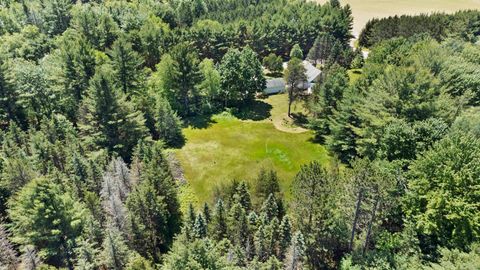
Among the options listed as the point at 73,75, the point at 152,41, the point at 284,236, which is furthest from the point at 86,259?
the point at 152,41

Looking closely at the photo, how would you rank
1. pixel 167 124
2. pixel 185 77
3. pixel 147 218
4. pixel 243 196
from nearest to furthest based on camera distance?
1. pixel 147 218
2. pixel 243 196
3. pixel 167 124
4. pixel 185 77

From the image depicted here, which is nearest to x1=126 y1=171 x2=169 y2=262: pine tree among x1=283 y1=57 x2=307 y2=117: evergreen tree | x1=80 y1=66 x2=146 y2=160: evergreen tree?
x1=80 y1=66 x2=146 y2=160: evergreen tree

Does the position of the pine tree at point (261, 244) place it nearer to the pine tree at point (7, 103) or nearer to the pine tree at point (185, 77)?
the pine tree at point (185, 77)

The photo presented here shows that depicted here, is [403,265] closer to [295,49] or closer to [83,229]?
[83,229]

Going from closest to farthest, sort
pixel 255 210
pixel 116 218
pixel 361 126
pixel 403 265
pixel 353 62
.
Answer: pixel 403 265
pixel 116 218
pixel 255 210
pixel 361 126
pixel 353 62

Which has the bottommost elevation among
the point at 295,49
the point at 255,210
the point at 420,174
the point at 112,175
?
the point at 255,210

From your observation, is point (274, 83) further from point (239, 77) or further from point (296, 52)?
point (296, 52)

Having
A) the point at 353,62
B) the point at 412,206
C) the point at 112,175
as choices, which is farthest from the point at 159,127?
the point at 353,62

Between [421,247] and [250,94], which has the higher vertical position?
[250,94]
